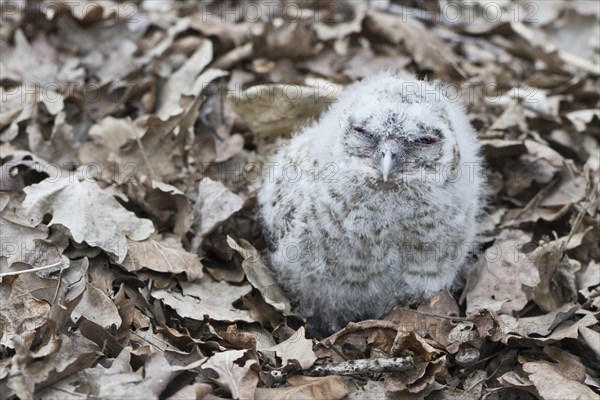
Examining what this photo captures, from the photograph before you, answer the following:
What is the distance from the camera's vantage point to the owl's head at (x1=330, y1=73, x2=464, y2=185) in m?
4.57

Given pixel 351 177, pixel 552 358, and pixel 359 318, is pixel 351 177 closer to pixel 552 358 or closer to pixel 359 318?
pixel 359 318

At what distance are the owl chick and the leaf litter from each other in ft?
0.71

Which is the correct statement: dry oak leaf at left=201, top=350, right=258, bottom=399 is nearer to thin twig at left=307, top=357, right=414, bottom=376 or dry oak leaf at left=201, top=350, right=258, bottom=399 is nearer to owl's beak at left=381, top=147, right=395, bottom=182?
thin twig at left=307, top=357, right=414, bottom=376

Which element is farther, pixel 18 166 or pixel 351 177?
pixel 18 166

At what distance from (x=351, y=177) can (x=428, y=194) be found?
515mm

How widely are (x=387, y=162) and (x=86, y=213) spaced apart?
Answer: 6.84ft

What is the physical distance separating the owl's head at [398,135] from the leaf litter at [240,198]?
0.98m

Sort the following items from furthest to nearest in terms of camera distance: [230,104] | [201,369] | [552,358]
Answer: [230,104], [552,358], [201,369]

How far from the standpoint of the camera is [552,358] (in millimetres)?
4613

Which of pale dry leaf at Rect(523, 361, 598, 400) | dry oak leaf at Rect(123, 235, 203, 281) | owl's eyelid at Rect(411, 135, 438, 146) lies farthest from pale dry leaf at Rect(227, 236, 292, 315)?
pale dry leaf at Rect(523, 361, 598, 400)

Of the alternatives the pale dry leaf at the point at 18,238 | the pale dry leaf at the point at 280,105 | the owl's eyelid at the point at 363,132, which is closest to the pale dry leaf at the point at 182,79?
the pale dry leaf at the point at 280,105

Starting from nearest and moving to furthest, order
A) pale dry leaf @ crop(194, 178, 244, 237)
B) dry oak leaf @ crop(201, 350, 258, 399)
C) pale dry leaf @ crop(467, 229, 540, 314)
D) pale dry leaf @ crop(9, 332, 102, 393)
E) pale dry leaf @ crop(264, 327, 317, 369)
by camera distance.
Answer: pale dry leaf @ crop(9, 332, 102, 393) → dry oak leaf @ crop(201, 350, 258, 399) → pale dry leaf @ crop(264, 327, 317, 369) → pale dry leaf @ crop(467, 229, 540, 314) → pale dry leaf @ crop(194, 178, 244, 237)

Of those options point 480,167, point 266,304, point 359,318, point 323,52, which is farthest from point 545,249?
point 323,52

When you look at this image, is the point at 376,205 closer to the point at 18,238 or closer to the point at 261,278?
the point at 261,278
